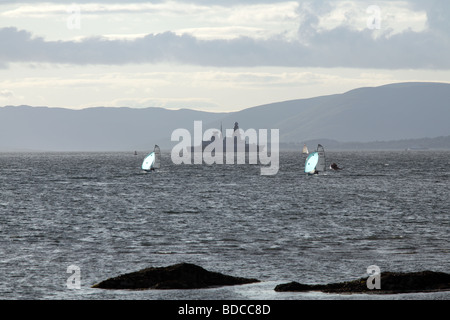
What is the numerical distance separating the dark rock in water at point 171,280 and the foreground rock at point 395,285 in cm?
246

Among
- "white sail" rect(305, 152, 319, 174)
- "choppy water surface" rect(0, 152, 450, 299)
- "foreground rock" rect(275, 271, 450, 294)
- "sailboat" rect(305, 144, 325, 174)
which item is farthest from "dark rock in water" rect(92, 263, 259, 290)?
"white sail" rect(305, 152, 319, 174)

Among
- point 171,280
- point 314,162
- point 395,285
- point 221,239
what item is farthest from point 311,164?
point 395,285

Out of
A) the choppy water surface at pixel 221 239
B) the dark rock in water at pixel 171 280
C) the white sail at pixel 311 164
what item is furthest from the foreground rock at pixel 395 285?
the white sail at pixel 311 164

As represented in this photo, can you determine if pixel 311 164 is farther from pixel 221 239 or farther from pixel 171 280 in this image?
pixel 171 280

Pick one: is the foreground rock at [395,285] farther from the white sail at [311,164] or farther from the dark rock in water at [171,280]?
the white sail at [311,164]

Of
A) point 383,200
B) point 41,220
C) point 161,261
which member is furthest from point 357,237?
point 383,200

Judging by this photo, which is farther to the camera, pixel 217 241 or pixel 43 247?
pixel 217 241

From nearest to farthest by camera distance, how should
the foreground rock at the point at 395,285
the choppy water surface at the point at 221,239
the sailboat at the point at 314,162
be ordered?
1. the foreground rock at the point at 395,285
2. the choppy water surface at the point at 221,239
3. the sailboat at the point at 314,162

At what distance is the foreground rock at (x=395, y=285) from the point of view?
24969mm

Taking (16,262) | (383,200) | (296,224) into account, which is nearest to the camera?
(16,262)
